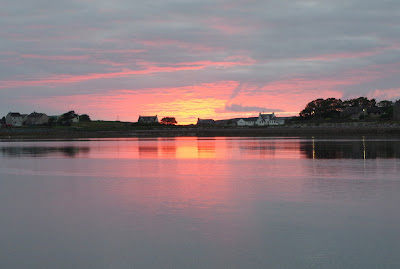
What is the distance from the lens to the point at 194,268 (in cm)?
820

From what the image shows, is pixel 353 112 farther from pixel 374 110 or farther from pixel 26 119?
pixel 26 119

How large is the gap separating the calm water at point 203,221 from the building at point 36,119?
134272 mm

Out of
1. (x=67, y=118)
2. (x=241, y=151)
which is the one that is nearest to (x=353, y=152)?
(x=241, y=151)

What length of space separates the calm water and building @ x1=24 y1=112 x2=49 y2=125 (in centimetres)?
13427

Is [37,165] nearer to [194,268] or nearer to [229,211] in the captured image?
[229,211]

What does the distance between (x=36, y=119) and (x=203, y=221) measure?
485 ft

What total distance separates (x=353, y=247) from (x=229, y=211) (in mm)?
4704

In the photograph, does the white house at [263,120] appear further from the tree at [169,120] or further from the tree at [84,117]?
the tree at [84,117]

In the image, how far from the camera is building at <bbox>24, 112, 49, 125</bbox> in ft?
484

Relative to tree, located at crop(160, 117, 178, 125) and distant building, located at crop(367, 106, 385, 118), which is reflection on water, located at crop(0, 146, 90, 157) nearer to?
distant building, located at crop(367, 106, 385, 118)

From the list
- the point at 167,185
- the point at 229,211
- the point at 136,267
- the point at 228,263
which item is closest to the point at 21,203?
the point at 167,185

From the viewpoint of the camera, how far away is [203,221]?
1185cm

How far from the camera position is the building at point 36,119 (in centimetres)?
14750

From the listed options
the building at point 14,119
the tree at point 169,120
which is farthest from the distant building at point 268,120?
the building at point 14,119
